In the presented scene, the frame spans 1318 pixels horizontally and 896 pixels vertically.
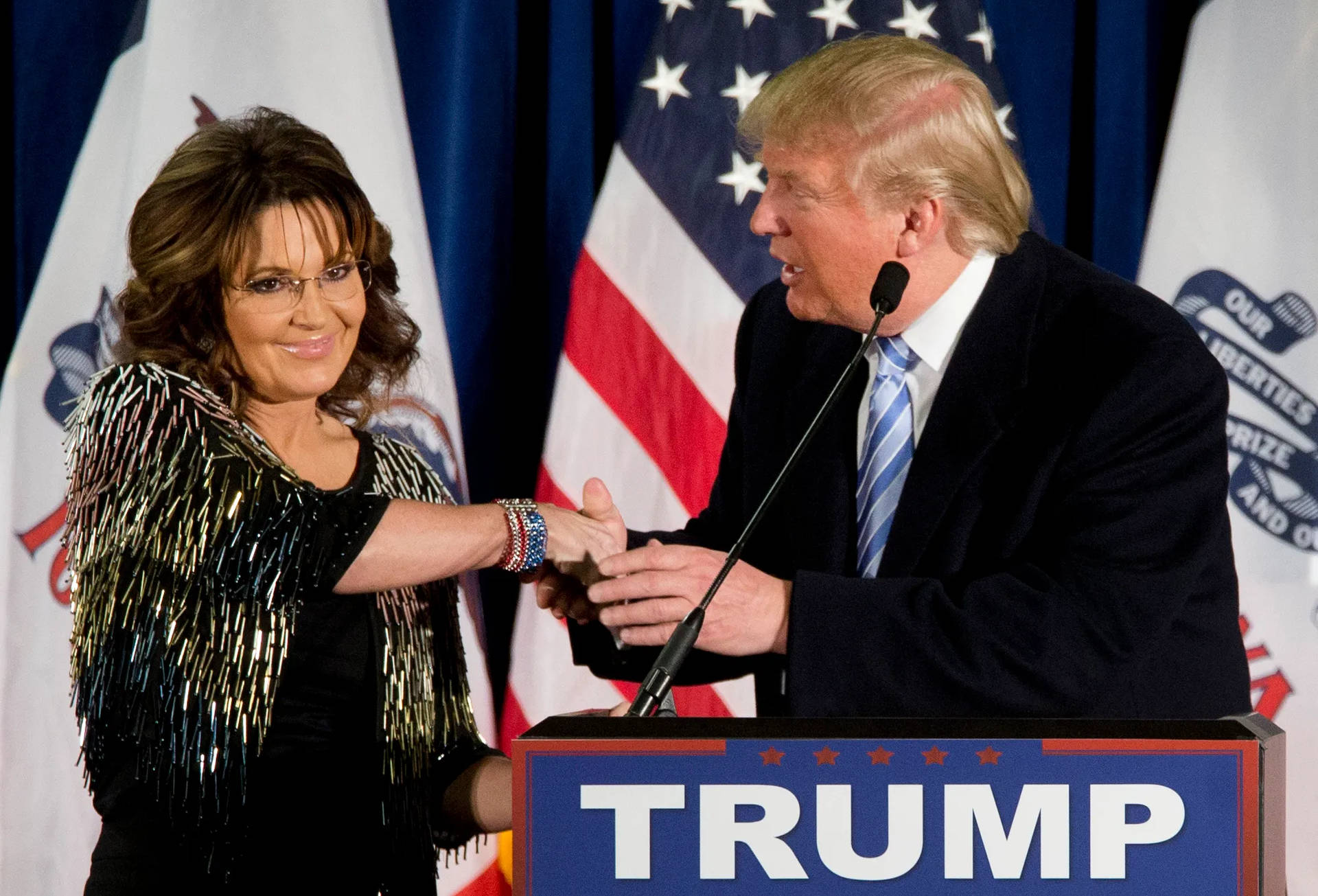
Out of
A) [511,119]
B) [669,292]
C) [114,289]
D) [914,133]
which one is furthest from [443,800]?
[511,119]

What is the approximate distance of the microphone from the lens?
1.21m

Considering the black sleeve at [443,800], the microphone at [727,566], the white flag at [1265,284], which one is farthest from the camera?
the white flag at [1265,284]

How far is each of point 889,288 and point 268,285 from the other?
74cm

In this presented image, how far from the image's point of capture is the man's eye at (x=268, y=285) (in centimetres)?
171

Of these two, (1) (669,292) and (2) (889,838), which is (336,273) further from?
(2) (889,838)

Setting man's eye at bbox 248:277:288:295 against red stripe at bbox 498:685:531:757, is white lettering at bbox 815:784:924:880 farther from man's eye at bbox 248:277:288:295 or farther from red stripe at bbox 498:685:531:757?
red stripe at bbox 498:685:531:757

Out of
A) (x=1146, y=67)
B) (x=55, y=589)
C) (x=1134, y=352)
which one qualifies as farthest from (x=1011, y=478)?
(x=55, y=589)

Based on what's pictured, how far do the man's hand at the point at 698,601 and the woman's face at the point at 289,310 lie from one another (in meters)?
0.51

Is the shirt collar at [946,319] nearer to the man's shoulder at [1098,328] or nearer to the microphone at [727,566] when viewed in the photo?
the man's shoulder at [1098,328]

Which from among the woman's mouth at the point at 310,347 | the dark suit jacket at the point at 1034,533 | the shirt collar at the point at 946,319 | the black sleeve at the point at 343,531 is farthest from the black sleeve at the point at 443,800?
the shirt collar at the point at 946,319

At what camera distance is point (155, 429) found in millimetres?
1613

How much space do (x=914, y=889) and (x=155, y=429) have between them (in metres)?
0.99

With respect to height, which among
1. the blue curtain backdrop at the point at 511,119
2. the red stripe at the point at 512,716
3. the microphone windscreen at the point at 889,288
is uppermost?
the blue curtain backdrop at the point at 511,119

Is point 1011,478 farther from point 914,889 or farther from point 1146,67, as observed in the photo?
point 1146,67
